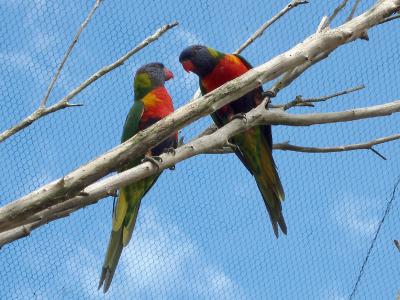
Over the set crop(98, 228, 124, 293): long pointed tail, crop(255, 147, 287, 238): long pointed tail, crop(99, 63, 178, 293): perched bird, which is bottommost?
crop(255, 147, 287, 238): long pointed tail

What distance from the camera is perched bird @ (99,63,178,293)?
1.84m

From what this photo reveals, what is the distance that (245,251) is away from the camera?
2.45 metres

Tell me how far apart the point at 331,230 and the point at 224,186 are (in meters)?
0.40

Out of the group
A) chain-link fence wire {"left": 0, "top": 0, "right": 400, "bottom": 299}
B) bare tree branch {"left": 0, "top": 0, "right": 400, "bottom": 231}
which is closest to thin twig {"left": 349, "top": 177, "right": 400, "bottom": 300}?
chain-link fence wire {"left": 0, "top": 0, "right": 400, "bottom": 299}

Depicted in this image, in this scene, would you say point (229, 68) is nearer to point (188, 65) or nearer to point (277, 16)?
point (188, 65)

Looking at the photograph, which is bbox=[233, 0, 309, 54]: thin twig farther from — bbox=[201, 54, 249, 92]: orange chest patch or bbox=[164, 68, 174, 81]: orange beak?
bbox=[164, 68, 174, 81]: orange beak

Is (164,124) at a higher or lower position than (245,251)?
higher

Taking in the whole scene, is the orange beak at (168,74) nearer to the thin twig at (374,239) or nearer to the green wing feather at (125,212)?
the green wing feather at (125,212)

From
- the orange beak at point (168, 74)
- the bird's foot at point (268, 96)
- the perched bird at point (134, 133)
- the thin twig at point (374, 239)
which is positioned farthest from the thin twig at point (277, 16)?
the thin twig at point (374, 239)

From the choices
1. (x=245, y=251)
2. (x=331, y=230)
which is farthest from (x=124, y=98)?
(x=331, y=230)

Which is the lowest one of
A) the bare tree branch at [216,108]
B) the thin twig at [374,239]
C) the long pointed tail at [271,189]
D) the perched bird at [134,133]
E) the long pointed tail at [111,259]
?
the thin twig at [374,239]

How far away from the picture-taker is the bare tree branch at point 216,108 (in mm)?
1264

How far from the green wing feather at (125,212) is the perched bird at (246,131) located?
23cm

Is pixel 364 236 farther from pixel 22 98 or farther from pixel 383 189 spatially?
pixel 22 98
